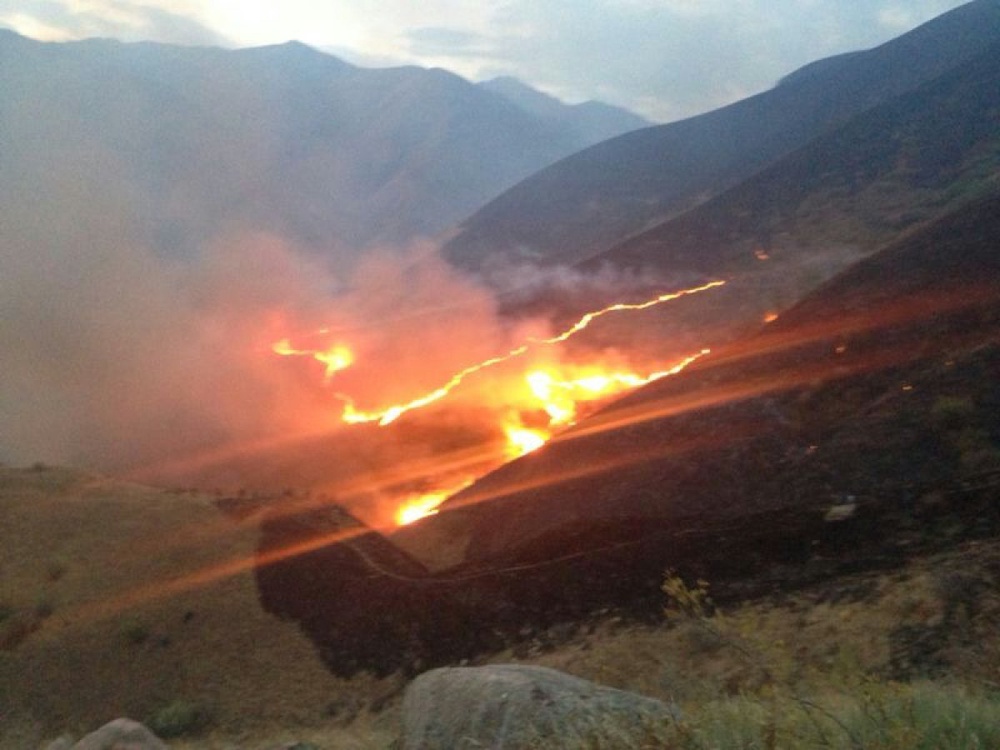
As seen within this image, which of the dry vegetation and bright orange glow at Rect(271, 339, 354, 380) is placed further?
bright orange glow at Rect(271, 339, 354, 380)

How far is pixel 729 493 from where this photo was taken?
18.9 metres

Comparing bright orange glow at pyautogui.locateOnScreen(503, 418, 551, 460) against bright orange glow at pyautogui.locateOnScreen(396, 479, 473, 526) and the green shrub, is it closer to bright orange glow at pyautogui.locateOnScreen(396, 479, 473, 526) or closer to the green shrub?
bright orange glow at pyautogui.locateOnScreen(396, 479, 473, 526)

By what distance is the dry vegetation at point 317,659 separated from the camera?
5.49 meters

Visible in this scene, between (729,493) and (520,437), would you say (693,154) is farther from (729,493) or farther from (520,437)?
(729,493)

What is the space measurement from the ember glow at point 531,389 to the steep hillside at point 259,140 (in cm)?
7377

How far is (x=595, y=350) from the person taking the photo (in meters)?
40.1

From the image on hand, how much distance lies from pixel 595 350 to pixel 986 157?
950 inches

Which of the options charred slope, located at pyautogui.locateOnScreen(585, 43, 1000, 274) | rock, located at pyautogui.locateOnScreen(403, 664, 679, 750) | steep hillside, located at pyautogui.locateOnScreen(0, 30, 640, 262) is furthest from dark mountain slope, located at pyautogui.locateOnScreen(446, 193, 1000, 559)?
steep hillside, located at pyautogui.locateOnScreen(0, 30, 640, 262)

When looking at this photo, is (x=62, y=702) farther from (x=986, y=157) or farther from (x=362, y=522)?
(x=986, y=157)

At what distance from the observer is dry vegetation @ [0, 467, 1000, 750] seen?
5.49 m

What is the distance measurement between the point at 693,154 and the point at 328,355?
1896 inches

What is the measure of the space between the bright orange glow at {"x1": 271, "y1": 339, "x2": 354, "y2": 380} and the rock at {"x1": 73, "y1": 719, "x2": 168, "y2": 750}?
36.6 metres

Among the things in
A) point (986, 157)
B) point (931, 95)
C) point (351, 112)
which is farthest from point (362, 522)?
point (351, 112)

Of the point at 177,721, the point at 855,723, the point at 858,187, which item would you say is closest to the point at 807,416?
the point at 177,721
